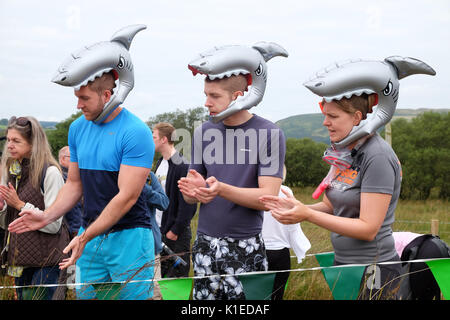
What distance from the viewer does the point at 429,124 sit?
24.1 meters

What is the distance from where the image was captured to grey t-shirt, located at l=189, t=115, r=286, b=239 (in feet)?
9.30

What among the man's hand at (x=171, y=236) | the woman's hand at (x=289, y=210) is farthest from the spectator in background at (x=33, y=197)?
the woman's hand at (x=289, y=210)

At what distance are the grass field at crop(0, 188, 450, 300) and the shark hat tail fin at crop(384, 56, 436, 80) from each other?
2.02 metres

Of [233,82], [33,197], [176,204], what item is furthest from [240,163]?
[176,204]

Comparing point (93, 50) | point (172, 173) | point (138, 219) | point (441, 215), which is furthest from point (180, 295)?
point (441, 215)

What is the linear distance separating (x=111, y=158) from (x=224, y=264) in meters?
0.88

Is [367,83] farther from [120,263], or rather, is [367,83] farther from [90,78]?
[120,263]

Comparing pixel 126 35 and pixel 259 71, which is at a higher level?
pixel 126 35

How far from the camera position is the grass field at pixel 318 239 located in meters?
4.41

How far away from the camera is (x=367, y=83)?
270cm

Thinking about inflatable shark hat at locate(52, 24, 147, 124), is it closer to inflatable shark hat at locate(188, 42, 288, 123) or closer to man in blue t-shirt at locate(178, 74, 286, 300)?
inflatable shark hat at locate(188, 42, 288, 123)

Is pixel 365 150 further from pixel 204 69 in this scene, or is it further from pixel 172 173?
pixel 172 173

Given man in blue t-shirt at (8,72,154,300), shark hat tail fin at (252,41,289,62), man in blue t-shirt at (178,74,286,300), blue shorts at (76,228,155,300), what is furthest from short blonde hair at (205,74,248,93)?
blue shorts at (76,228,155,300)

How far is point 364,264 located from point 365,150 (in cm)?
60
